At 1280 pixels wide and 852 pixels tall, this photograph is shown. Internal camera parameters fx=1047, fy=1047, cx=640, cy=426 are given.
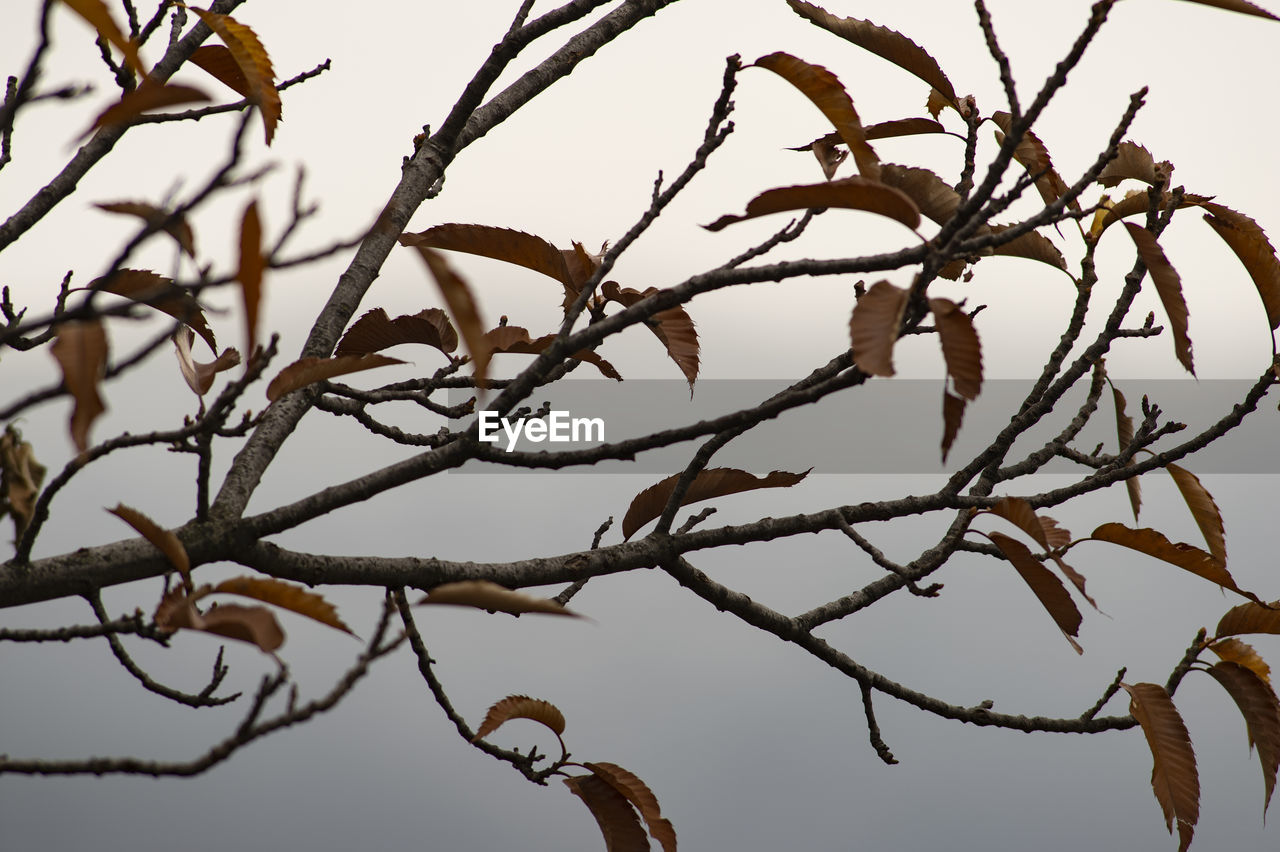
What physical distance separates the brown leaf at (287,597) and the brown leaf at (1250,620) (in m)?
1.72

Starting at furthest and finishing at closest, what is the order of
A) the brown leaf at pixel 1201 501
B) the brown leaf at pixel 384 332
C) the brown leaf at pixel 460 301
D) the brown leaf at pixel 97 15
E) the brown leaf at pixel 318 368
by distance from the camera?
the brown leaf at pixel 384 332, the brown leaf at pixel 1201 501, the brown leaf at pixel 318 368, the brown leaf at pixel 97 15, the brown leaf at pixel 460 301

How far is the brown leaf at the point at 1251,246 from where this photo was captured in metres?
2.03

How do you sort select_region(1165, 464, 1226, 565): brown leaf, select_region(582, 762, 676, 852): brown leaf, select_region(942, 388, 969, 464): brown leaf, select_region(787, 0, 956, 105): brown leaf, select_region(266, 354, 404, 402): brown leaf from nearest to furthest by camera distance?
select_region(942, 388, 969, 464): brown leaf, select_region(266, 354, 404, 402): brown leaf, select_region(787, 0, 956, 105): brown leaf, select_region(582, 762, 676, 852): brown leaf, select_region(1165, 464, 1226, 565): brown leaf

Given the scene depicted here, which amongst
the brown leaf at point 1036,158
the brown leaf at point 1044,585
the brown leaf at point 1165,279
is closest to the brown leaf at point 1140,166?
the brown leaf at point 1036,158

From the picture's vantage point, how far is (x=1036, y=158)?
74.2 inches

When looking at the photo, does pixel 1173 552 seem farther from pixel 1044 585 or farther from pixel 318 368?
pixel 318 368

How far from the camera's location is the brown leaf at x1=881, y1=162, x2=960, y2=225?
171 cm

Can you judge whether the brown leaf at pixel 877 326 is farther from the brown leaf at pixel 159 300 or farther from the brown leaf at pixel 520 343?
the brown leaf at pixel 159 300

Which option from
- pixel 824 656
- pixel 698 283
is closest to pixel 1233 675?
pixel 824 656

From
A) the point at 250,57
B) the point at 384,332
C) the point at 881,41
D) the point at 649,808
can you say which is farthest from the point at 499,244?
the point at 649,808

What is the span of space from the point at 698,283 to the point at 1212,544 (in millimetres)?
1367

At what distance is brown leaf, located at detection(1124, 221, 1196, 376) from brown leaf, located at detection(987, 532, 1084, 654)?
48cm

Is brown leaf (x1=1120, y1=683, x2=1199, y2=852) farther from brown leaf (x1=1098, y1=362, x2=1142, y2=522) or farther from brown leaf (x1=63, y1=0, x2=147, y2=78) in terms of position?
brown leaf (x1=63, y1=0, x2=147, y2=78)

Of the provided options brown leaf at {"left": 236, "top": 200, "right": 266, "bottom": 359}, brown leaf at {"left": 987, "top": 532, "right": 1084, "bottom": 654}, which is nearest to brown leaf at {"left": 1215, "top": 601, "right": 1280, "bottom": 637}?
brown leaf at {"left": 987, "top": 532, "right": 1084, "bottom": 654}
